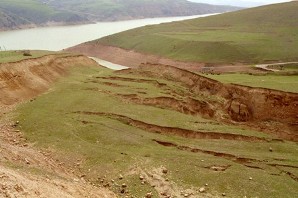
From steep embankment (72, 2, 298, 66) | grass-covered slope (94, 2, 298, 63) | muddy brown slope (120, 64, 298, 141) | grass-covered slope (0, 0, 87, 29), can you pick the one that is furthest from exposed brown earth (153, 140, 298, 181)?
grass-covered slope (0, 0, 87, 29)

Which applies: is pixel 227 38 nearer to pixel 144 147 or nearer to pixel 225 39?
pixel 225 39

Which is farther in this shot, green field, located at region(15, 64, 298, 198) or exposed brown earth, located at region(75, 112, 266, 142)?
exposed brown earth, located at region(75, 112, 266, 142)

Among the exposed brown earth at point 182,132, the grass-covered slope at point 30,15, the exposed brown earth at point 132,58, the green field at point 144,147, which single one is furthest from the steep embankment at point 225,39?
the grass-covered slope at point 30,15

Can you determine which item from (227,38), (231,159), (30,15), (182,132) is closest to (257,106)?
(182,132)

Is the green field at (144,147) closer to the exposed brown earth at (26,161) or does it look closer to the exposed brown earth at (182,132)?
the exposed brown earth at (182,132)

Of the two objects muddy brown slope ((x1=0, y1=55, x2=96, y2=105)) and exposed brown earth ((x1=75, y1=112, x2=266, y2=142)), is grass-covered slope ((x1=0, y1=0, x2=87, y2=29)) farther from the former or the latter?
exposed brown earth ((x1=75, y1=112, x2=266, y2=142))

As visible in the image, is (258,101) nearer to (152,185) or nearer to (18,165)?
(152,185)
